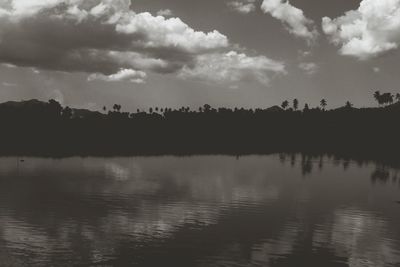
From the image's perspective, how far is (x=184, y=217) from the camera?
73.0 metres

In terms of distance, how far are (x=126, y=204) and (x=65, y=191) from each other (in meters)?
21.3

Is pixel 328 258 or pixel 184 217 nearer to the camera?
pixel 328 258

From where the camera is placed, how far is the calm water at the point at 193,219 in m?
52.6

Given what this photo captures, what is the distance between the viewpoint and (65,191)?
322ft

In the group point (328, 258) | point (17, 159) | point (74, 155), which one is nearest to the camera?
point (328, 258)

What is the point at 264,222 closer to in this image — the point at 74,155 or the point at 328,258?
the point at 328,258

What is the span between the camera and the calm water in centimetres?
5256

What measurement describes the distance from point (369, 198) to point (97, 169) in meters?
80.0

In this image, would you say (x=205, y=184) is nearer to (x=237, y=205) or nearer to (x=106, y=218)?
(x=237, y=205)

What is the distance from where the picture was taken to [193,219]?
235ft

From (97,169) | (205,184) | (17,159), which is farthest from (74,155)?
(205,184)

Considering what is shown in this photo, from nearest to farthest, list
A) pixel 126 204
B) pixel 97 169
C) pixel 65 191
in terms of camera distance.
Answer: pixel 126 204
pixel 65 191
pixel 97 169

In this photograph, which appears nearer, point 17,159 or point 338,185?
point 338,185

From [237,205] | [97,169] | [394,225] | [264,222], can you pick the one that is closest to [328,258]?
[264,222]
